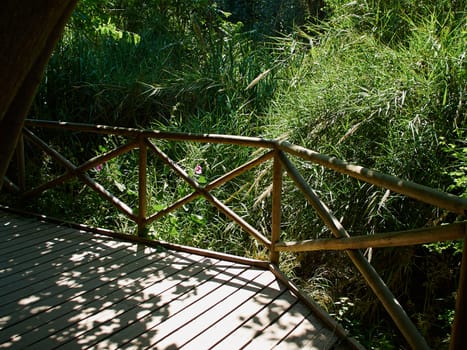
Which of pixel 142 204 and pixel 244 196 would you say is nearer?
pixel 142 204

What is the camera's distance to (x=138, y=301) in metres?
3.35

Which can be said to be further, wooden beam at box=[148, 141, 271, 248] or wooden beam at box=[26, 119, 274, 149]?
wooden beam at box=[148, 141, 271, 248]

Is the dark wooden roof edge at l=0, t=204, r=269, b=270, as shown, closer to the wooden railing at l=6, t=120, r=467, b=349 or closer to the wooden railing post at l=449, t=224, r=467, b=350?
the wooden railing at l=6, t=120, r=467, b=349

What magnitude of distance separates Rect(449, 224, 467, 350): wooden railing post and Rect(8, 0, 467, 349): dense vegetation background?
1471 millimetres

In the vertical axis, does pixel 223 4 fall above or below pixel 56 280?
above

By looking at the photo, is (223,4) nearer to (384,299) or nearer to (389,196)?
(389,196)

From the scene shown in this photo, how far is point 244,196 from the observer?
504 cm

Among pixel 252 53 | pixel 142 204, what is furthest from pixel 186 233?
pixel 252 53

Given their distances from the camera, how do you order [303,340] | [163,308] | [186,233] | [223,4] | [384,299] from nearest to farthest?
[384,299]
[303,340]
[163,308]
[186,233]
[223,4]

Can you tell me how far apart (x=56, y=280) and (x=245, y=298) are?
137 centimetres

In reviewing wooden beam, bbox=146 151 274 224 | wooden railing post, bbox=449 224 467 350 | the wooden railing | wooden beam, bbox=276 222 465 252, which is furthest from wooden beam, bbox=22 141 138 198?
wooden railing post, bbox=449 224 467 350

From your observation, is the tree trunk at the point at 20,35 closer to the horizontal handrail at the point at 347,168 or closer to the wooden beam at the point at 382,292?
the horizontal handrail at the point at 347,168

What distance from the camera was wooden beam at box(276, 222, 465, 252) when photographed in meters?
1.98

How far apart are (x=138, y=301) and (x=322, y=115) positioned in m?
2.58
